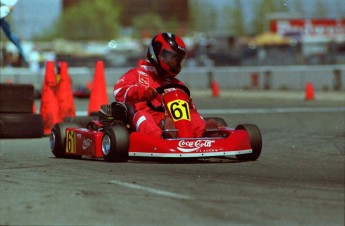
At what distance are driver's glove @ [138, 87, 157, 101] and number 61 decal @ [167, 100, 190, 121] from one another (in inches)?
8.3

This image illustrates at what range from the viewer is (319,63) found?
39219 millimetres

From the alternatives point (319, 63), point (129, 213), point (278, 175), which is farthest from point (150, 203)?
point (319, 63)

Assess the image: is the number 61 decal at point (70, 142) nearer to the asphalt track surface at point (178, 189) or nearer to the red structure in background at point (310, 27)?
the asphalt track surface at point (178, 189)

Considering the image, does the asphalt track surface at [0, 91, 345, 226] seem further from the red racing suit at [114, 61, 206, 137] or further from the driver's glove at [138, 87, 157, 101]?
the driver's glove at [138, 87, 157, 101]

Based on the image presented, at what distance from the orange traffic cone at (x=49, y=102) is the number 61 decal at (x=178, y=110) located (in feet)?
16.2

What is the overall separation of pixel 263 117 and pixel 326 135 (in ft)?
14.0

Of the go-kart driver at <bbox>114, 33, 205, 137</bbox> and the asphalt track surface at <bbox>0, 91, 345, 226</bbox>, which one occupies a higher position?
the go-kart driver at <bbox>114, 33, 205, 137</bbox>

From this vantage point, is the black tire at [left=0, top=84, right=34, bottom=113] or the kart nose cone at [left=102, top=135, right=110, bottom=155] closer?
the kart nose cone at [left=102, top=135, right=110, bottom=155]

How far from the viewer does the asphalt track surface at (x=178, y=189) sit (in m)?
5.95

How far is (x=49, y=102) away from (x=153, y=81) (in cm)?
433

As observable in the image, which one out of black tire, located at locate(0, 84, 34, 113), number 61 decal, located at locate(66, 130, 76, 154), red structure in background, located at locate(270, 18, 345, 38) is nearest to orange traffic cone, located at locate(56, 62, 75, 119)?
black tire, located at locate(0, 84, 34, 113)

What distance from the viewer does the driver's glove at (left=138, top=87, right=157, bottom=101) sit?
970 cm

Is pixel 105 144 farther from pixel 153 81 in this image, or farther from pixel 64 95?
pixel 64 95

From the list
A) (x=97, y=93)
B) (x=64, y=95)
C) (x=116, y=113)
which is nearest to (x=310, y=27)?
(x=97, y=93)
